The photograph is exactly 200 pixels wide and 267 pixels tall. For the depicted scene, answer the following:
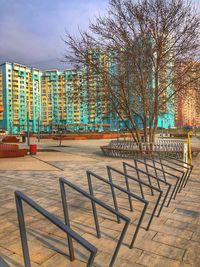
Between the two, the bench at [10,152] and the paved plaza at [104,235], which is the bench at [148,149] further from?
the paved plaza at [104,235]

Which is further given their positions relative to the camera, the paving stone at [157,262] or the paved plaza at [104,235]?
the paved plaza at [104,235]

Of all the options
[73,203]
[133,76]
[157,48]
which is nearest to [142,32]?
[157,48]

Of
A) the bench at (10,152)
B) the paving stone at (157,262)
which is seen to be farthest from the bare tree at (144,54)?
the paving stone at (157,262)

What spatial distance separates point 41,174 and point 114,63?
28.5 feet

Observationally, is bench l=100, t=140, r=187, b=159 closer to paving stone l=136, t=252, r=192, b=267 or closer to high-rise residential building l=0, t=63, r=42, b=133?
paving stone l=136, t=252, r=192, b=267

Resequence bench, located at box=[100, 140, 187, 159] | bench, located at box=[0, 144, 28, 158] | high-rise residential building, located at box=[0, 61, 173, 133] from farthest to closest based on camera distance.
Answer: high-rise residential building, located at box=[0, 61, 173, 133]
bench, located at box=[0, 144, 28, 158]
bench, located at box=[100, 140, 187, 159]

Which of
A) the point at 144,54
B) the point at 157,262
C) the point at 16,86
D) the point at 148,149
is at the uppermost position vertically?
the point at 16,86

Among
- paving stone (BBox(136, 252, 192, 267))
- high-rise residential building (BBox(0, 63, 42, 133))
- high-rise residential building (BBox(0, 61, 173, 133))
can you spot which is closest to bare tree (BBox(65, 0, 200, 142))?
high-rise residential building (BBox(0, 61, 173, 133))

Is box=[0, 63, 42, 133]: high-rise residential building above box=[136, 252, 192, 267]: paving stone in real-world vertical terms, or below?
above

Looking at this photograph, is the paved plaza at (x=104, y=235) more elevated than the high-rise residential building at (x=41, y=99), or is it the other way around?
the high-rise residential building at (x=41, y=99)

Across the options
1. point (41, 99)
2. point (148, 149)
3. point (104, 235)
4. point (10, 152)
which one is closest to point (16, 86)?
point (41, 99)

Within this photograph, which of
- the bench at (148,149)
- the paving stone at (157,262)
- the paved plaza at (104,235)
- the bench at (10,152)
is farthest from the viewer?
the bench at (10,152)

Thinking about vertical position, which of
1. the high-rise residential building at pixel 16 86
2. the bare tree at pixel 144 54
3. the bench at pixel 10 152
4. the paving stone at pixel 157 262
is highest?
the high-rise residential building at pixel 16 86

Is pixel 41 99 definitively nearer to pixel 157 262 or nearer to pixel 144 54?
pixel 144 54
